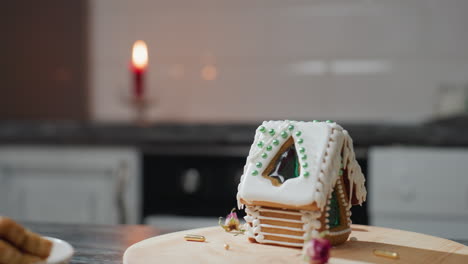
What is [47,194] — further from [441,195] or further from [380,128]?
[441,195]

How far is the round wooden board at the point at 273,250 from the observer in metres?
0.60

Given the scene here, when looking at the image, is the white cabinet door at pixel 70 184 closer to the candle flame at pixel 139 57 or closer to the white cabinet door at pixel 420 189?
the candle flame at pixel 139 57

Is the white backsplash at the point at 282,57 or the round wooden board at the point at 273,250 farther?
the white backsplash at the point at 282,57

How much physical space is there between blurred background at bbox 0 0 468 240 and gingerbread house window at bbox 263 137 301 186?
33.8 inches

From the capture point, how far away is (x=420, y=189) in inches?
59.8

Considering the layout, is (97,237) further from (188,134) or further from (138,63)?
(138,63)

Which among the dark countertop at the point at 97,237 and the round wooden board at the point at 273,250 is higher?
the round wooden board at the point at 273,250

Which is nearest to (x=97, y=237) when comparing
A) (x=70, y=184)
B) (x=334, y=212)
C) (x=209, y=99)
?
(x=334, y=212)

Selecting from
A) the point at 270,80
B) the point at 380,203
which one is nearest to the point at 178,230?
the point at 380,203

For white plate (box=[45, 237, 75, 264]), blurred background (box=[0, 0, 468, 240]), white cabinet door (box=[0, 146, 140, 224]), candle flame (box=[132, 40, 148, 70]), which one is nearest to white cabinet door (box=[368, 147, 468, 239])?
blurred background (box=[0, 0, 468, 240])

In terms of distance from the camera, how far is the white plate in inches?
20.0

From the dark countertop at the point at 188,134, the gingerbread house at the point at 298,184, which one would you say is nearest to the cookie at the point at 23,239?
the gingerbread house at the point at 298,184

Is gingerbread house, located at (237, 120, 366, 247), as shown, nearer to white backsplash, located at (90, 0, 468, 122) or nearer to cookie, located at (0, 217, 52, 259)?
cookie, located at (0, 217, 52, 259)

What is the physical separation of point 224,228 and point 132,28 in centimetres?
194
